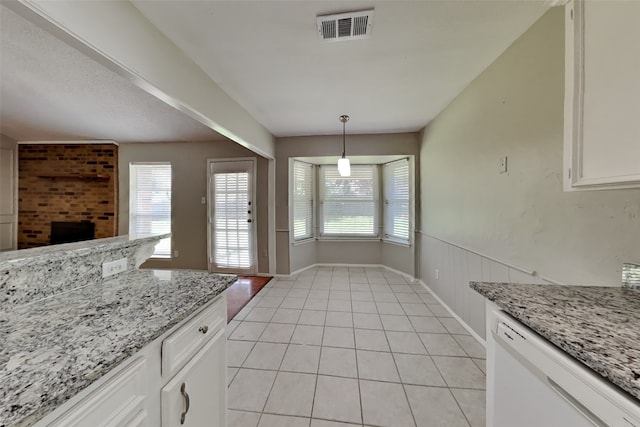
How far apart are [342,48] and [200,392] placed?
2.26m

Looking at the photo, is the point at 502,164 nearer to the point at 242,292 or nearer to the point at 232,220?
the point at 242,292

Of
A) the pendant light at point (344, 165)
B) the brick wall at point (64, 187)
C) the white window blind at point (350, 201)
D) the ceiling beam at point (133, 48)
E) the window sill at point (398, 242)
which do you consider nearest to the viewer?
the ceiling beam at point (133, 48)

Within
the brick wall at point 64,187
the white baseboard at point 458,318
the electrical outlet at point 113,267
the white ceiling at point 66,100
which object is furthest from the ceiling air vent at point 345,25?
the brick wall at point 64,187

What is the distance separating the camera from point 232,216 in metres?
4.39

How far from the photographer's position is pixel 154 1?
140 cm

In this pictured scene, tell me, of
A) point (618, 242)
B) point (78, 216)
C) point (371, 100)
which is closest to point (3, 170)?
point (78, 216)

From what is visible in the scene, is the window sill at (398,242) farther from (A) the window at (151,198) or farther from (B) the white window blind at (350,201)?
(A) the window at (151,198)

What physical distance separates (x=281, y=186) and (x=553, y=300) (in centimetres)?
371

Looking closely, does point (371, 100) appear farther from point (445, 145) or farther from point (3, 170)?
point (3, 170)

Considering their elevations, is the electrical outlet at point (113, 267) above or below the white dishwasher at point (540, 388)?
above

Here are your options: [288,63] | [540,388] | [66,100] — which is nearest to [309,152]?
[288,63]

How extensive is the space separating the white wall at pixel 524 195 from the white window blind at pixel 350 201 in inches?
79.6

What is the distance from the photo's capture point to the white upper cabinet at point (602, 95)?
2.71 ft

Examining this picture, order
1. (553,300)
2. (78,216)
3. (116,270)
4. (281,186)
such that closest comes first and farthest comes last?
(553,300) < (116,270) < (281,186) < (78,216)
